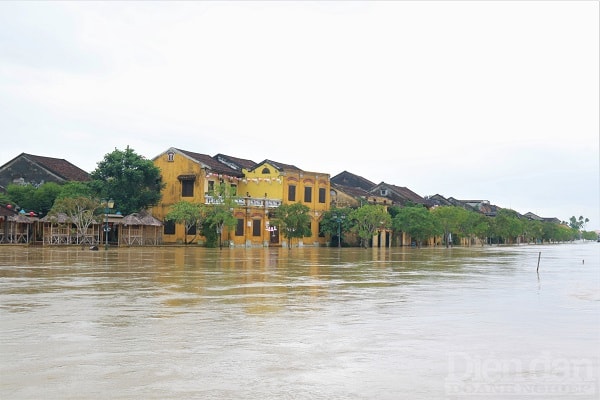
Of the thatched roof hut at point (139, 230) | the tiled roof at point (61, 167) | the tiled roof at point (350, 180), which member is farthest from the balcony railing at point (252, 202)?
the tiled roof at point (350, 180)

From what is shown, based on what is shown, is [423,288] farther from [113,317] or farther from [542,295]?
[113,317]

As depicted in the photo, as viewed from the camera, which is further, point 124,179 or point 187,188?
point 187,188

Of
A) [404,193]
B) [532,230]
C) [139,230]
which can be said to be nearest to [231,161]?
[139,230]

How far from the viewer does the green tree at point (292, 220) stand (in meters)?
60.6

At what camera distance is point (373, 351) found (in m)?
9.05

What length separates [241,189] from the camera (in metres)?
67.7

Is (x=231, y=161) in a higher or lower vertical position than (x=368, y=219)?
higher

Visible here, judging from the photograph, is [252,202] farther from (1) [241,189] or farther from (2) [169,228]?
(2) [169,228]

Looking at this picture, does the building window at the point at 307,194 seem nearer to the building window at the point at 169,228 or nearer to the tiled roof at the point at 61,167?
the building window at the point at 169,228

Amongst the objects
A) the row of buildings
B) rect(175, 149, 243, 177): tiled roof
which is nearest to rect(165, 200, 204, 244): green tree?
the row of buildings

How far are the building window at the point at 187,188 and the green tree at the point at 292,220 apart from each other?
8357 mm

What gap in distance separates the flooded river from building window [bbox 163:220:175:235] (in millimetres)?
44419

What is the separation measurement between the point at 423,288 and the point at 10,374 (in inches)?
530

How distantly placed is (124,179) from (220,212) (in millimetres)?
9376
